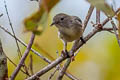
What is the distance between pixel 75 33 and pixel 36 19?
3.50ft

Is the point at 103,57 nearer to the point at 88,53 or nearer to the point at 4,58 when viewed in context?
the point at 88,53

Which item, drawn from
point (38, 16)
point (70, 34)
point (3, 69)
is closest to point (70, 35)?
point (70, 34)

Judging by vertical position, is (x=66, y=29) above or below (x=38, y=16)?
below

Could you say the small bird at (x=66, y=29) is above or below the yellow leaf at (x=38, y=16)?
below

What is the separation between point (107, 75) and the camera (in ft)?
8.04

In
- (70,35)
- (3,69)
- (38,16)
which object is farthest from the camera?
(70,35)

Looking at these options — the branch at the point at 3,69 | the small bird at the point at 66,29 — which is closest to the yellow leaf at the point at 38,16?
the branch at the point at 3,69

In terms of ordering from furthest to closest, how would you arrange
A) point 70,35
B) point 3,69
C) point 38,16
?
point 70,35, point 3,69, point 38,16

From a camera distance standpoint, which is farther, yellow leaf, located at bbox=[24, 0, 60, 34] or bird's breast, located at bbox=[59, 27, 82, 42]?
bird's breast, located at bbox=[59, 27, 82, 42]

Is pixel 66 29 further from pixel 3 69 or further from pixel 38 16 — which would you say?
pixel 38 16

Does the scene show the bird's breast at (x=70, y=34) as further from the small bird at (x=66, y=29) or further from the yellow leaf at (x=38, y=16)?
the yellow leaf at (x=38, y=16)

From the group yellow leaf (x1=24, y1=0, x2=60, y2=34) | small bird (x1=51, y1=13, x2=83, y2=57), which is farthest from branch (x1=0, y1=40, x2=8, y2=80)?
yellow leaf (x1=24, y1=0, x2=60, y2=34)

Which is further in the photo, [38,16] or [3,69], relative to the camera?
[3,69]

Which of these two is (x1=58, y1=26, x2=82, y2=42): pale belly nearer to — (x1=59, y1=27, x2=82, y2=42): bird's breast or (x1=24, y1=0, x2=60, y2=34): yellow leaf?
(x1=59, y1=27, x2=82, y2=42): bird's breast
